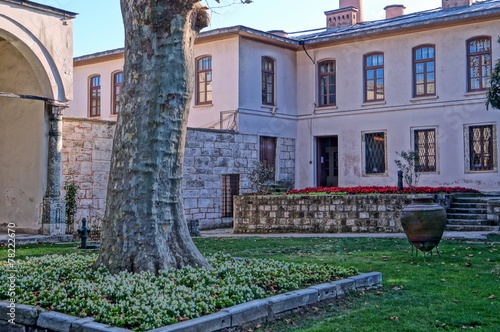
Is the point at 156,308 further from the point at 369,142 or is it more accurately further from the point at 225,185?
the point at 369,142

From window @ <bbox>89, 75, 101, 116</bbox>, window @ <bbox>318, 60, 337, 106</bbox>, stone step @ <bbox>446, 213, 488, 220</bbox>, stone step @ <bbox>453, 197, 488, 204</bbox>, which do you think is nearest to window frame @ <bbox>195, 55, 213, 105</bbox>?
window @ <bbox>318, 60, 337, 106</bbox>

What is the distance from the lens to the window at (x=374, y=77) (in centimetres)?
2567

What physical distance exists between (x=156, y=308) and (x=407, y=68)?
69.0ft

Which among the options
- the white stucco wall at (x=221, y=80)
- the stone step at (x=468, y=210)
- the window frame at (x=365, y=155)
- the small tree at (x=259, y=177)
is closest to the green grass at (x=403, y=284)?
the stone step at (x=468, y=210)

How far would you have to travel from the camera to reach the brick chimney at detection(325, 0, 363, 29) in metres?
29.3

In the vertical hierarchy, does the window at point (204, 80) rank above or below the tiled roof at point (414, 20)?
below

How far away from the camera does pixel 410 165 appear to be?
77.2ft

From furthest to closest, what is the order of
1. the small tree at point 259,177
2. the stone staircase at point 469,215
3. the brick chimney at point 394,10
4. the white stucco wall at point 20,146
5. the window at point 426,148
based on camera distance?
the brick chimney at point 394,10
the window at point 426,148
the small tree at point 259,177
the stone staircase at point 469,215
the white stucco wall at point 20,146

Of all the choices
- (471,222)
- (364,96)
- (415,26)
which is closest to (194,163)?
(364,96)

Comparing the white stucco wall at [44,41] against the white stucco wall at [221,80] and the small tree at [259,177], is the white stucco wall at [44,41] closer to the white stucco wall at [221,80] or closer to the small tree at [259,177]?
the small tree at [259,177]

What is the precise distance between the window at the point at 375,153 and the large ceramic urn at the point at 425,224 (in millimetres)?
14468

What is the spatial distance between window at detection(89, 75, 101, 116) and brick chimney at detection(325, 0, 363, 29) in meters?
11.2

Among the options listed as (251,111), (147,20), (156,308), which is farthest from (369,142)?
(156,308)

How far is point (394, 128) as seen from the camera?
82.2 ft
